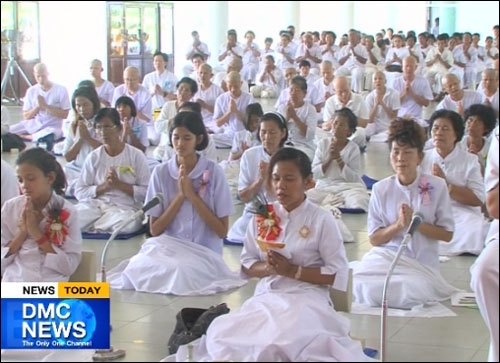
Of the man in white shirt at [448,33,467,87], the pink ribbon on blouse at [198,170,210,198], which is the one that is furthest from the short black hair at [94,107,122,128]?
the man in white shirt at [448,33,467,87]

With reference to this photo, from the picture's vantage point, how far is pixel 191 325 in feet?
15.2

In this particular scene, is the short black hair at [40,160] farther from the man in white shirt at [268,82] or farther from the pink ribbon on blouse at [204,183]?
the man in white shirt at [268,82]

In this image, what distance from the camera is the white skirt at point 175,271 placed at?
18.8 feet

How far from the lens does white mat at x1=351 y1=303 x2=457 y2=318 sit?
17.1ft

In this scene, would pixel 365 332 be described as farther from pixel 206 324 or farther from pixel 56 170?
pixel 56 170

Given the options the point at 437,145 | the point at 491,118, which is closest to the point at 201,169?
the point at 437,145

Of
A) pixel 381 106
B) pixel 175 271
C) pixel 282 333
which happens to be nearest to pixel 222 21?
pixel 381 106

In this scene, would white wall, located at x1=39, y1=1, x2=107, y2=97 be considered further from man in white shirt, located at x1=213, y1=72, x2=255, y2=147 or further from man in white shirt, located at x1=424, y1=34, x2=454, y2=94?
man in white shirt, located at x1=424, y1=34, x2=454, y2=94

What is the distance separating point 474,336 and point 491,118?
269cm

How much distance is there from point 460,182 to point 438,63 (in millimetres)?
14187

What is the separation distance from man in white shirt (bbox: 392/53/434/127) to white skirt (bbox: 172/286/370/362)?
8870mm

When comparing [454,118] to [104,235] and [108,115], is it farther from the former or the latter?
[104,235]

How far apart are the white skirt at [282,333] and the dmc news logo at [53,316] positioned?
15.7 inches

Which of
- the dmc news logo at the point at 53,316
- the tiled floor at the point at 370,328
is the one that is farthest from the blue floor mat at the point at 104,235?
the dmc news logo at the point at 53,316
